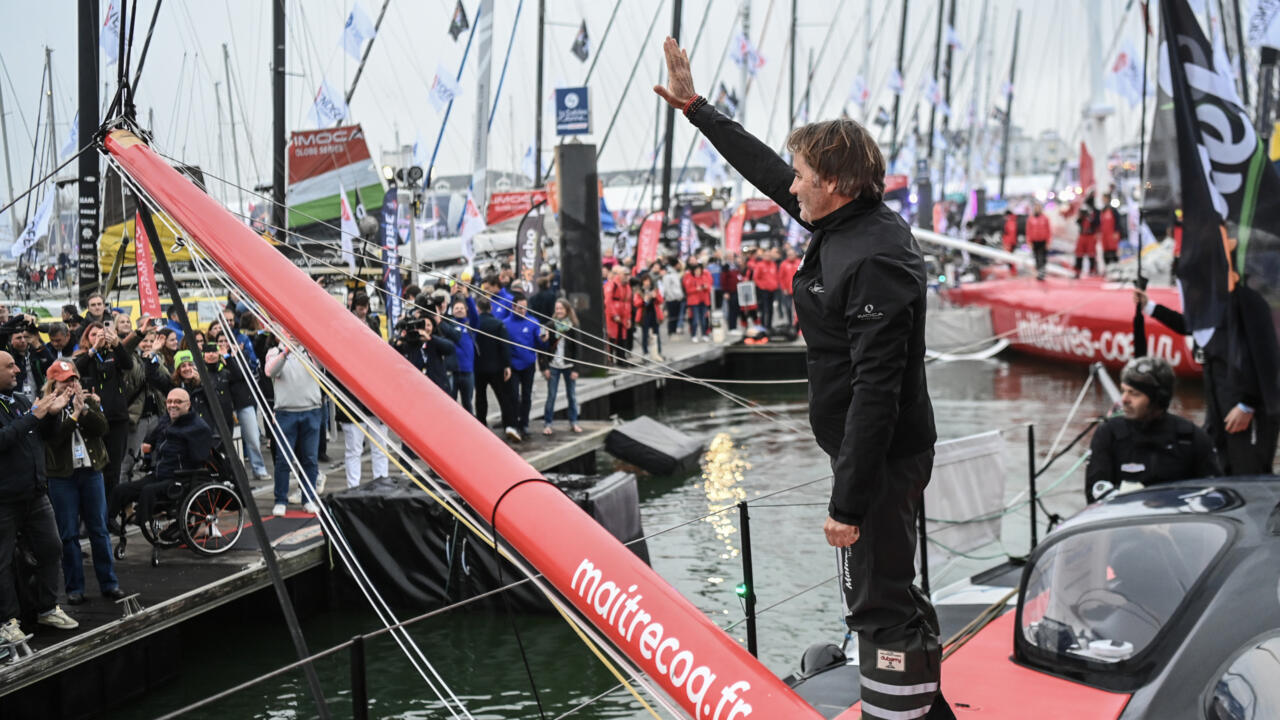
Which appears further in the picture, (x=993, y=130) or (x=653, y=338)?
(x=993, y=130)

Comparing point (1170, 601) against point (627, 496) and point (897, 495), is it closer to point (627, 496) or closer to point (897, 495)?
point (897, 495)

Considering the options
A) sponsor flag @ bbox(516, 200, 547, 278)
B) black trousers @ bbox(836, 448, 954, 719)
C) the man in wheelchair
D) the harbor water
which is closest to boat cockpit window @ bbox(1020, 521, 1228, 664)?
the harbor water

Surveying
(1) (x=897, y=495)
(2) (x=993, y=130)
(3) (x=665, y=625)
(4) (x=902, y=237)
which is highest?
(2) (x=993, y=130)

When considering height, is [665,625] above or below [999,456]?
above

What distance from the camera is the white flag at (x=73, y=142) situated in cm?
824

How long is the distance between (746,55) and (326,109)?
79.6 feet

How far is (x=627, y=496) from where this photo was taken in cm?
Answer: 1022

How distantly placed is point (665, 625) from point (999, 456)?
6.98 m

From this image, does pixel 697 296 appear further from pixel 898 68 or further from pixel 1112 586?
pixel 898 68

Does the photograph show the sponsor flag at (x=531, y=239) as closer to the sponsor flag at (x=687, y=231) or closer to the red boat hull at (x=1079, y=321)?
the sponsor flag at (x=687, y=231)

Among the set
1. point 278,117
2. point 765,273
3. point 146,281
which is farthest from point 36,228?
Answer: point 765,273

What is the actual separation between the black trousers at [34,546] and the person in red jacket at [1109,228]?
25.2 metres

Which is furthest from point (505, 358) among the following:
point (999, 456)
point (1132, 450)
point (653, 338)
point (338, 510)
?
point (653, 338)

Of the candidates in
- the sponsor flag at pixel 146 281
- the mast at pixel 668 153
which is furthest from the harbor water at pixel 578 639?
the mast at pixel 668 153
